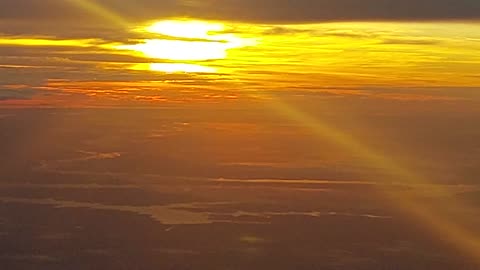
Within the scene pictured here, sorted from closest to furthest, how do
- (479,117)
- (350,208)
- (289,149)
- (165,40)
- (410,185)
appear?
1. (350,208)
2. (410,185)
3. (289,149)
4. (479,117)
5. (165,40)

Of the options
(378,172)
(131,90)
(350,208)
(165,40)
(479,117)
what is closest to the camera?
(350,208)

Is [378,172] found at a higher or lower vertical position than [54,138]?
lower

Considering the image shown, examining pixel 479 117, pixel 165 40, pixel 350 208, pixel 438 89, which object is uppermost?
pixel 165 40

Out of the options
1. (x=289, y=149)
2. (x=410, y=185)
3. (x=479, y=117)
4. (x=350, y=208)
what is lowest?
(x=350, y=208)

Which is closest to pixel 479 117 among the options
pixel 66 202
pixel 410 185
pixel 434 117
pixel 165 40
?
pixel 434 117

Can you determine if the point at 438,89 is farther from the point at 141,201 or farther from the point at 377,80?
the point at 141,201

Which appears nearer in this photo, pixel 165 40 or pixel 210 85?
pixel 210 85

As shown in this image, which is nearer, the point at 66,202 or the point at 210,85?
the point at 66,202

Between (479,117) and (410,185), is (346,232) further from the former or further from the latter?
(479,117)

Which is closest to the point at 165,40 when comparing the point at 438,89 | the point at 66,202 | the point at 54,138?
the point at 438,89

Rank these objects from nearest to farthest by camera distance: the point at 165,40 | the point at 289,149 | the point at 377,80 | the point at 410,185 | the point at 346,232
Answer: the point at 346,232
the point at 410,185
the point at 289,149
the point at 377,80
the point at 165,40
